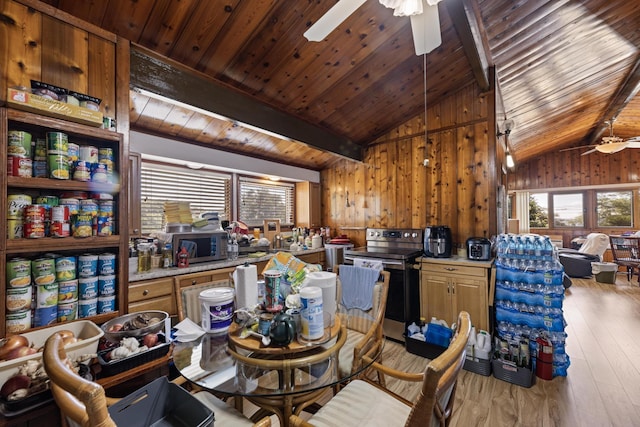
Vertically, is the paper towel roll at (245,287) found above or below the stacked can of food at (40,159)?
below

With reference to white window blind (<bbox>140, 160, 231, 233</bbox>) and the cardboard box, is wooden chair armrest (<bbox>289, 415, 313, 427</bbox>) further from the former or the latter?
white window blind (<bbox>140, 160, 231, 233</bbox>)

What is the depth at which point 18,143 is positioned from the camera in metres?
1.28

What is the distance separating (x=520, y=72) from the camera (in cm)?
331

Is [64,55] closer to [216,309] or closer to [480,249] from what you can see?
[216,309]

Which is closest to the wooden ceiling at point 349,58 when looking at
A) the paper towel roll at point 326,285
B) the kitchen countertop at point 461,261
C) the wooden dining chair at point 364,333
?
the paper towel roll at point 326,285

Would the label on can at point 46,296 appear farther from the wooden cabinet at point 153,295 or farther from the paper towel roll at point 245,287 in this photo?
the paper towel roll at point 245,287

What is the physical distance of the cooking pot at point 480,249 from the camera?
9.42 feet

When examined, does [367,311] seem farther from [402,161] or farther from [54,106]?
[402,161]

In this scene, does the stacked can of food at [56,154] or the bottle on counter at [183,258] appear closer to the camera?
the stacked can of food at [56,154]

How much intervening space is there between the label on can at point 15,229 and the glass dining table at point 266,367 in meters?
0.92

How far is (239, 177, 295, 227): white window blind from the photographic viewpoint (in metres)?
3.78

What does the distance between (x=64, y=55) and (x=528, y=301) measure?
3874mm

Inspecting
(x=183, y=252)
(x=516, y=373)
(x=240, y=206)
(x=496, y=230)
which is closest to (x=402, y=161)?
(x=496, y=230)

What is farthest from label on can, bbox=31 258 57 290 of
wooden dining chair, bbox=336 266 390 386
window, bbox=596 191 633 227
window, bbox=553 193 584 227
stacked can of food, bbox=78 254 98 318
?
window, bbox=596 191 633 227
